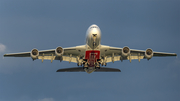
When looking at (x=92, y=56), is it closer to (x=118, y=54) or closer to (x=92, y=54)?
(x=92, y=54)

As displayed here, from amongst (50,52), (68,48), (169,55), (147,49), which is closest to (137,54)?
(147,49)

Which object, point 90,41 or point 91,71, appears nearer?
point 90,41

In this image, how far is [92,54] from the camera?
109ft

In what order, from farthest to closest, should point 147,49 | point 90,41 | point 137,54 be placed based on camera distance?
point 137,54
point 147,49
point 90,41

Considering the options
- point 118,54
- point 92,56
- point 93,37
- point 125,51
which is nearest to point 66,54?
point 92,56

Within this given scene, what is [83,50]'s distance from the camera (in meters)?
34.6

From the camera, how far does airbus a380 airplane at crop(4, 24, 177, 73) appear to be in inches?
1264

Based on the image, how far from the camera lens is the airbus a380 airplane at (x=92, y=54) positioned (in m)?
32.1

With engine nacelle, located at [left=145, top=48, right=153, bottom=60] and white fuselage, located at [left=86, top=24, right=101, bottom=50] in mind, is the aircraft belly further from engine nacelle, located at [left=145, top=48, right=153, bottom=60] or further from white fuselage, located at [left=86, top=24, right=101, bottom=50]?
engine nacelle, located at [left=145, top=48, right=153, bottom=60]

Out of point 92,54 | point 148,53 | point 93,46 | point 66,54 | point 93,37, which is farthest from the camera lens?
point 66,54

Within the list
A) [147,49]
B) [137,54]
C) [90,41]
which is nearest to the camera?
[90,41]

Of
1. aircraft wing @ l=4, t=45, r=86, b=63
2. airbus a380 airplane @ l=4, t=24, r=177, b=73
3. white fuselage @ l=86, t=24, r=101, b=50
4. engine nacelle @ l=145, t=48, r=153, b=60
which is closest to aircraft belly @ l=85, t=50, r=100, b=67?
airbus a380 airplane @ l=4, t=24, r=177, b=73

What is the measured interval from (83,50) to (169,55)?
14261 millimetres

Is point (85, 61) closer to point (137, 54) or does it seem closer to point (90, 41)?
point (90, 41)
